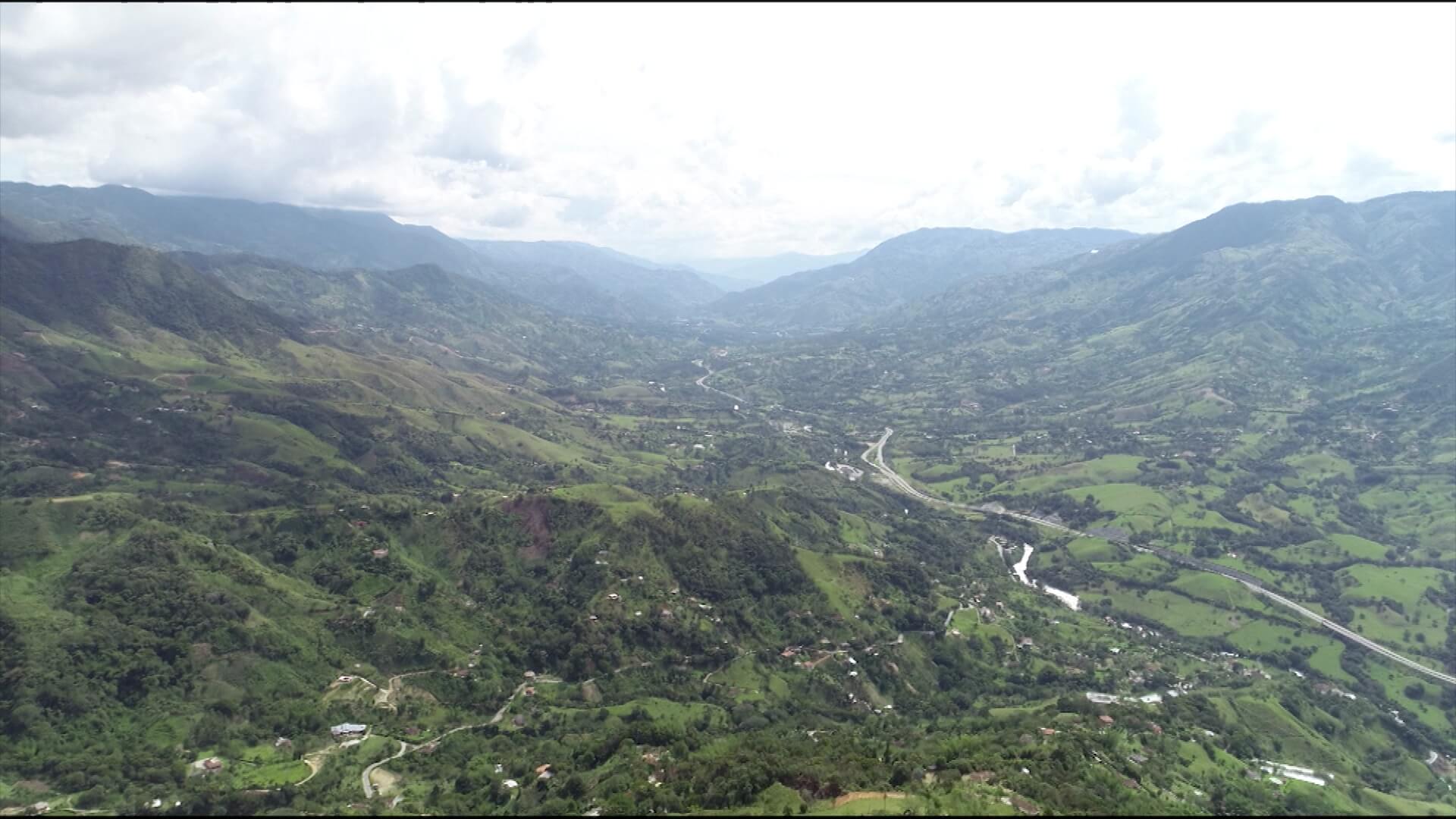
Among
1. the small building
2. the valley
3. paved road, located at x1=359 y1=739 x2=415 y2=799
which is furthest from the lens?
the small building

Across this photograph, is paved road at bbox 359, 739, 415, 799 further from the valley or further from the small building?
the small building

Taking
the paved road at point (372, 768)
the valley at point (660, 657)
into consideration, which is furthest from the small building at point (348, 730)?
the paved road at point (372, 768)

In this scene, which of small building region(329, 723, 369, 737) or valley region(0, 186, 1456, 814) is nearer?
valley region(0, 186, 1456, 814)

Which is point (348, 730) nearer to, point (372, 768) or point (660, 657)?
point (372, 768)

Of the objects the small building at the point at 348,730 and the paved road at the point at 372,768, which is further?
the small building at the point at 348,730

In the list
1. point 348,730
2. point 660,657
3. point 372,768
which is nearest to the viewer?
point 372,768

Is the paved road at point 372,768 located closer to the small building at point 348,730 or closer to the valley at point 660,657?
the valley at point 660,657

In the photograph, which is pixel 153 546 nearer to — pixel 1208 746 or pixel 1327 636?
pixel 1208 746

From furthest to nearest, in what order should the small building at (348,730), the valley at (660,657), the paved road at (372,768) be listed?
the small building at (348,730)
the paved road at (372,768)
the valley at (660,657)

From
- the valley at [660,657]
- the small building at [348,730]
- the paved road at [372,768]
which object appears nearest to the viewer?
the valley at [660,657]

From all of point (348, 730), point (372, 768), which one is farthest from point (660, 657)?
point (372, 768)

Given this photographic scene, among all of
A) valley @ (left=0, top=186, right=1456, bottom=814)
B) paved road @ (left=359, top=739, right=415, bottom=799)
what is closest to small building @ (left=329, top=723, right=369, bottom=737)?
valley @ (left=0, top=186, right=1456, bottom=814)

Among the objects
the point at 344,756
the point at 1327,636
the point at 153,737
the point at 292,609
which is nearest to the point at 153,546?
the point at 292,609
